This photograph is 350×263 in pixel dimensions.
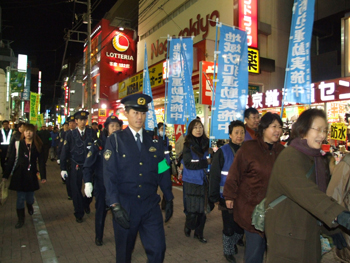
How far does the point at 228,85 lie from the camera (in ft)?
18.9

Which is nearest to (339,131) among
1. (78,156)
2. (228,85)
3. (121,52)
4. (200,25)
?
(228,85)

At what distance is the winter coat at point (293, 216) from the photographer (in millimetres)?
2176

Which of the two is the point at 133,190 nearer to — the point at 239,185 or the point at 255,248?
the point at 239,185

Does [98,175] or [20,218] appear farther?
[20,218]

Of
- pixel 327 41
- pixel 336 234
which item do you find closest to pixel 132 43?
pixel 327 41

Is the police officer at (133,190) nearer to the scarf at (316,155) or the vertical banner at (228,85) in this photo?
the scarf at (316,155)

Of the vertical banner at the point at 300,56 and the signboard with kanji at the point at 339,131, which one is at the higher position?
the vertical banner at the point at 300,56

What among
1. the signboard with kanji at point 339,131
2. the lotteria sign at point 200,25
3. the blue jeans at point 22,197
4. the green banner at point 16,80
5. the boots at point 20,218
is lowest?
the boots at point 20,218

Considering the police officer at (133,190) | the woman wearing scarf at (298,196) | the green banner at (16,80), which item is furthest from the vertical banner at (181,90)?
the green banner at (16,80)

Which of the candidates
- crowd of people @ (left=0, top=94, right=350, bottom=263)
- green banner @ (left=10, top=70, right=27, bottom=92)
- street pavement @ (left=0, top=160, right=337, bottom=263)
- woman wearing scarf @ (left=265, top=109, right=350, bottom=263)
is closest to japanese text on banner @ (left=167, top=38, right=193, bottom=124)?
street pavement @ (left=0, top=160, right=337, bottom=263)

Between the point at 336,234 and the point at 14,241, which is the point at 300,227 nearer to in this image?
the point at 336,234

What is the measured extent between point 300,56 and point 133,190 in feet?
A: 14.5

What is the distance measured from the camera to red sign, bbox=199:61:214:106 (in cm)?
970

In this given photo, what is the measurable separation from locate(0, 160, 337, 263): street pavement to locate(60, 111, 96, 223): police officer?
37 cm
